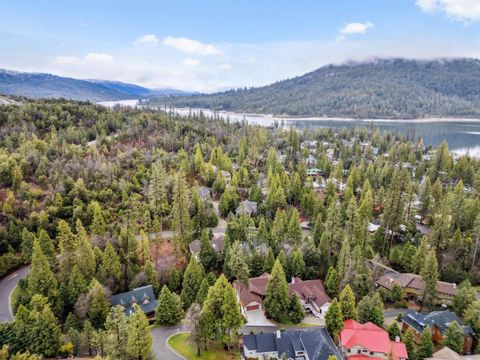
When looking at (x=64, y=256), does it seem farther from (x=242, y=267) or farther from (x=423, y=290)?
(x=423, y=290)

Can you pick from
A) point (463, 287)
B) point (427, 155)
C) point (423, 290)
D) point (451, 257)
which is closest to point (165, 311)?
point (423, 290)

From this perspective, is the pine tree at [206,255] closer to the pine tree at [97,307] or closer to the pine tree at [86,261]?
the pine tree at [86,261]

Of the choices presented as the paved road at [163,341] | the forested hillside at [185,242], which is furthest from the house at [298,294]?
the paved road at [163,341]

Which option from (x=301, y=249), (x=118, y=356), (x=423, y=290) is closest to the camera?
(x=118, y=356)

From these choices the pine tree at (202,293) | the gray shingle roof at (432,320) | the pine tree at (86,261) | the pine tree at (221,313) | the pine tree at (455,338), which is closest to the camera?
the pine tree at (221,313)

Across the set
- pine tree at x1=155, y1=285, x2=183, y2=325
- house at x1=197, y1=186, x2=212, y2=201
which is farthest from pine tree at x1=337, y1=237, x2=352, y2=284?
house at x1=197, y1=186, x2=212, y2=201
